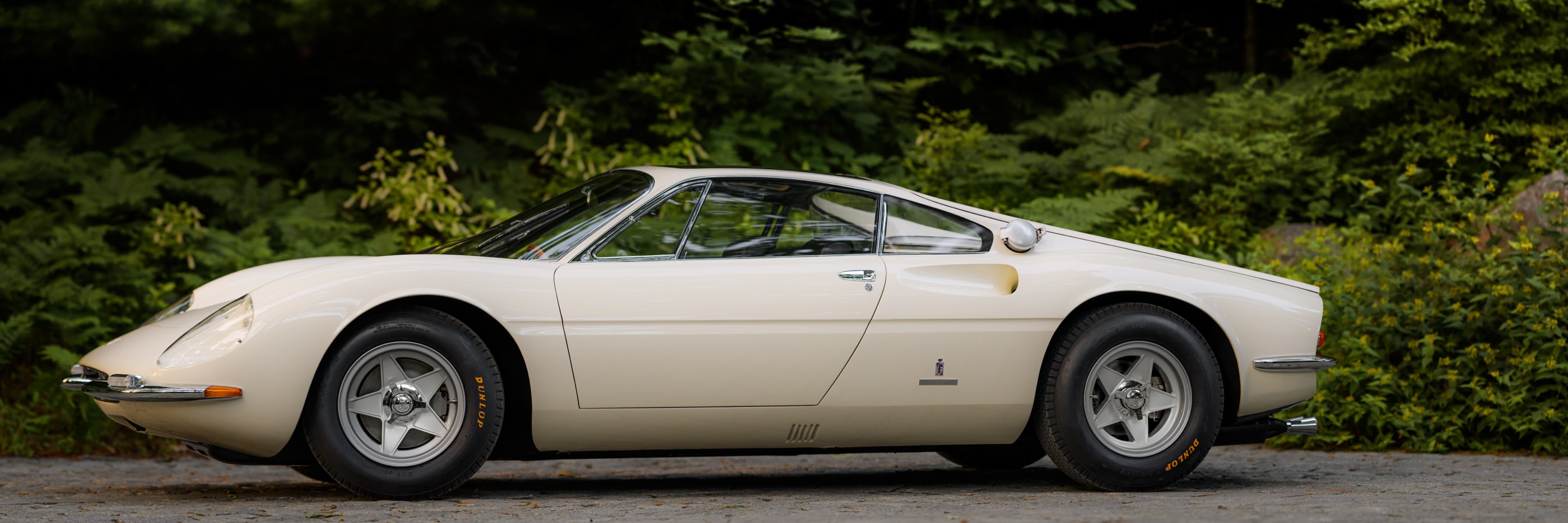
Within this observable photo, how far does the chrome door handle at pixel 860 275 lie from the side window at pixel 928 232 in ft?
0.55

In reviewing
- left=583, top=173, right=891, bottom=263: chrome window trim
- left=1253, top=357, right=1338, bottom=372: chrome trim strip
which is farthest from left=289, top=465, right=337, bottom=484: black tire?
left=1253, top=357, right=1338, bottom=372: chrome trim strip

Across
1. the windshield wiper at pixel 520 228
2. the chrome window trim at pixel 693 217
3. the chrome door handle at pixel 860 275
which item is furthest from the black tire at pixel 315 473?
the chrome door handle at pixel 860 275

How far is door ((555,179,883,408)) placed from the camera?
4.49m

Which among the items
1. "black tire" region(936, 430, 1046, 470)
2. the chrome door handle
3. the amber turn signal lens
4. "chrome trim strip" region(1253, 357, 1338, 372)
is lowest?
"black tire" region(936, 430, 1046, 470)

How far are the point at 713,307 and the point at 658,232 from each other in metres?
0.41

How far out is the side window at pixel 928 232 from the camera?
192 inches

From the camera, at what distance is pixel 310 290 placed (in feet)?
14.0

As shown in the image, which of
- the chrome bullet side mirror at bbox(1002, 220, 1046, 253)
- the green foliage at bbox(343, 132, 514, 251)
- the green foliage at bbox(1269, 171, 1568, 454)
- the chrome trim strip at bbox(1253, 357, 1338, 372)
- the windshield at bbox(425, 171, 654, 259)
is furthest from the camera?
the green foliage at bbox(343, 132, 514, 251)

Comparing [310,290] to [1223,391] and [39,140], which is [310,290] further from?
[39,140]

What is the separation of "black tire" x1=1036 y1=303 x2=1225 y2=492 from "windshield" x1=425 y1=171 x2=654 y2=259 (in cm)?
179

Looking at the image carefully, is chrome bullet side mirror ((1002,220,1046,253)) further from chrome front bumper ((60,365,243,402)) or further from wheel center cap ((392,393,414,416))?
chrome front bumper ((60,365,243,402))

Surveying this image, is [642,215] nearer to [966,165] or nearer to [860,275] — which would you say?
[860,275]

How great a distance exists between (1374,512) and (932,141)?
671 cm

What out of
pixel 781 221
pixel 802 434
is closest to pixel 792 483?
pixel 802 434
